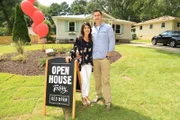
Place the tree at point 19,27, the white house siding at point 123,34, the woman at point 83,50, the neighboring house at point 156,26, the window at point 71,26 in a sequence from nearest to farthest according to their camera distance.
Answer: the woman at point 83,50, the tree at point 19,27, the window at point 71,26, the white house siding at point 123,34, the neighboring house at point 156,26

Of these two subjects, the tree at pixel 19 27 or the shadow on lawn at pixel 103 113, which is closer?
the shadow on lawn at pixel 103 113

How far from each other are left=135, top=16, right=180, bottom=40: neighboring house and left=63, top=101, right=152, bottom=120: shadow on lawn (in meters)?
25.4

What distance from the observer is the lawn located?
399 centimetres

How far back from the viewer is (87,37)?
13.1ft

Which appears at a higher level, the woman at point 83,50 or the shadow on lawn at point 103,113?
the woman at point 83,50

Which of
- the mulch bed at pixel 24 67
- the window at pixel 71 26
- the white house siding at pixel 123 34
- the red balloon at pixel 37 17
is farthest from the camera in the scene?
the white house siding at pixel 123 34

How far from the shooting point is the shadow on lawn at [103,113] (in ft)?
12.6

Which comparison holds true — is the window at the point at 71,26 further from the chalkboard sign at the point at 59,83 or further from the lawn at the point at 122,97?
the chalkboard sign at the point at 59,83

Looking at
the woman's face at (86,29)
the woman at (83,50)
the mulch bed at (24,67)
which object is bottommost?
the mulch bed at (24,67)

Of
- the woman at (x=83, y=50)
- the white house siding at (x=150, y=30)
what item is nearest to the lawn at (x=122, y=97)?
the woman at (x=83, y=50)

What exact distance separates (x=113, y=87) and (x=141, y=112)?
156 cm

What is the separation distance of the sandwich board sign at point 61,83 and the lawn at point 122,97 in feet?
0.96

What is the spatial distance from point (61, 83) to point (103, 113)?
3.37 feet

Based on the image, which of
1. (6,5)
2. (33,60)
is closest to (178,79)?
(33,60)
